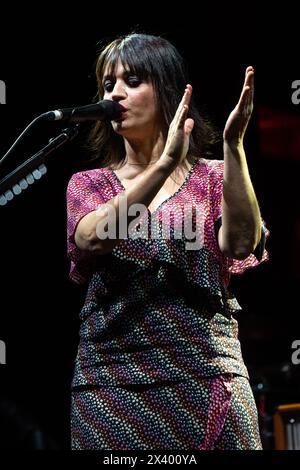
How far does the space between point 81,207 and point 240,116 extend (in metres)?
0.44

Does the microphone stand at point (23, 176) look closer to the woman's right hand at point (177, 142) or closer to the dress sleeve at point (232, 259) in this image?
the woman's right hand at point (177, 142)

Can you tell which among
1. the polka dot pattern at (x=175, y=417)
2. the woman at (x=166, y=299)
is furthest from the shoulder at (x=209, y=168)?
the polka dot pattern at (x=175, y=417)

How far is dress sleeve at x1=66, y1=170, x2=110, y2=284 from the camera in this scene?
1843 millimetres

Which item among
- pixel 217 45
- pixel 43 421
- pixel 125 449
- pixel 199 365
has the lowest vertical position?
pixel 43 421

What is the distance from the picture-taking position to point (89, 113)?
1.76 meters

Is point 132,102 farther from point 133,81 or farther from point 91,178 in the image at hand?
point 91,178

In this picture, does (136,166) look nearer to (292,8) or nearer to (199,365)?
(199,365)

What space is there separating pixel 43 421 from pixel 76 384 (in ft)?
4.23

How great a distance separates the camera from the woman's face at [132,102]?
6.17 ft

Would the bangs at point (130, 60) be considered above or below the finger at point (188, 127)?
above

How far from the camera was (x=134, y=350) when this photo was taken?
173 cm

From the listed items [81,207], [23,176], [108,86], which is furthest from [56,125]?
[23,176]

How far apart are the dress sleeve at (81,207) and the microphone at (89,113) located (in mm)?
180

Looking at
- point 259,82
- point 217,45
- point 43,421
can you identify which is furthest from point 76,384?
point 259,82
